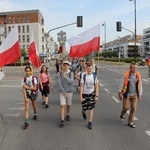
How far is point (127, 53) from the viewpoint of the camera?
588 feet

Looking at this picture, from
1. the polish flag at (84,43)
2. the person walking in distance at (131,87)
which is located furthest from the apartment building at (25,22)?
the person walking in distance at (131,87)

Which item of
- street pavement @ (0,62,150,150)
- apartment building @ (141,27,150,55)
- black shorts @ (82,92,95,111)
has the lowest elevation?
street pavement @ (0,62,150,150)

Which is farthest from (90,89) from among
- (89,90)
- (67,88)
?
(67,88)

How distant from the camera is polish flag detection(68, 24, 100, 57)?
10.4 m

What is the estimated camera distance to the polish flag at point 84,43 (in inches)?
408

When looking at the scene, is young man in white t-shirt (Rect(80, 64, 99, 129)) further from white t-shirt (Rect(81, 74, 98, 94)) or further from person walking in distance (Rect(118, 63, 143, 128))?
person walking in distance (Rect(118, 63, 143, 128))

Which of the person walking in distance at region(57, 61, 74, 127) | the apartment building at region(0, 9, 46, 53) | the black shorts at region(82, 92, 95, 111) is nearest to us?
the black shorts at region(82, 92, 95, 111)

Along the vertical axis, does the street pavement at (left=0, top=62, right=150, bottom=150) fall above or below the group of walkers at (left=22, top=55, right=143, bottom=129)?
below

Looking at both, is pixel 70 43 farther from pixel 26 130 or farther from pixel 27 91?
pixel 26 130

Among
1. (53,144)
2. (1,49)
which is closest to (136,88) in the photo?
(53,144)

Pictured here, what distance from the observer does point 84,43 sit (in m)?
10.9

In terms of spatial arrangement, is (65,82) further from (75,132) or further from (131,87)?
(131,87)

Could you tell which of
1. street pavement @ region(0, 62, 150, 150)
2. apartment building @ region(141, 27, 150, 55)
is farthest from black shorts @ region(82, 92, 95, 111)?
apartment building @ region(141, 27, 150, 55)

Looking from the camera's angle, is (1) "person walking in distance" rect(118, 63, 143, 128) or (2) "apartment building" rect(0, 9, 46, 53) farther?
(2) "apartment building" rect(0, 9, 46, 53)
